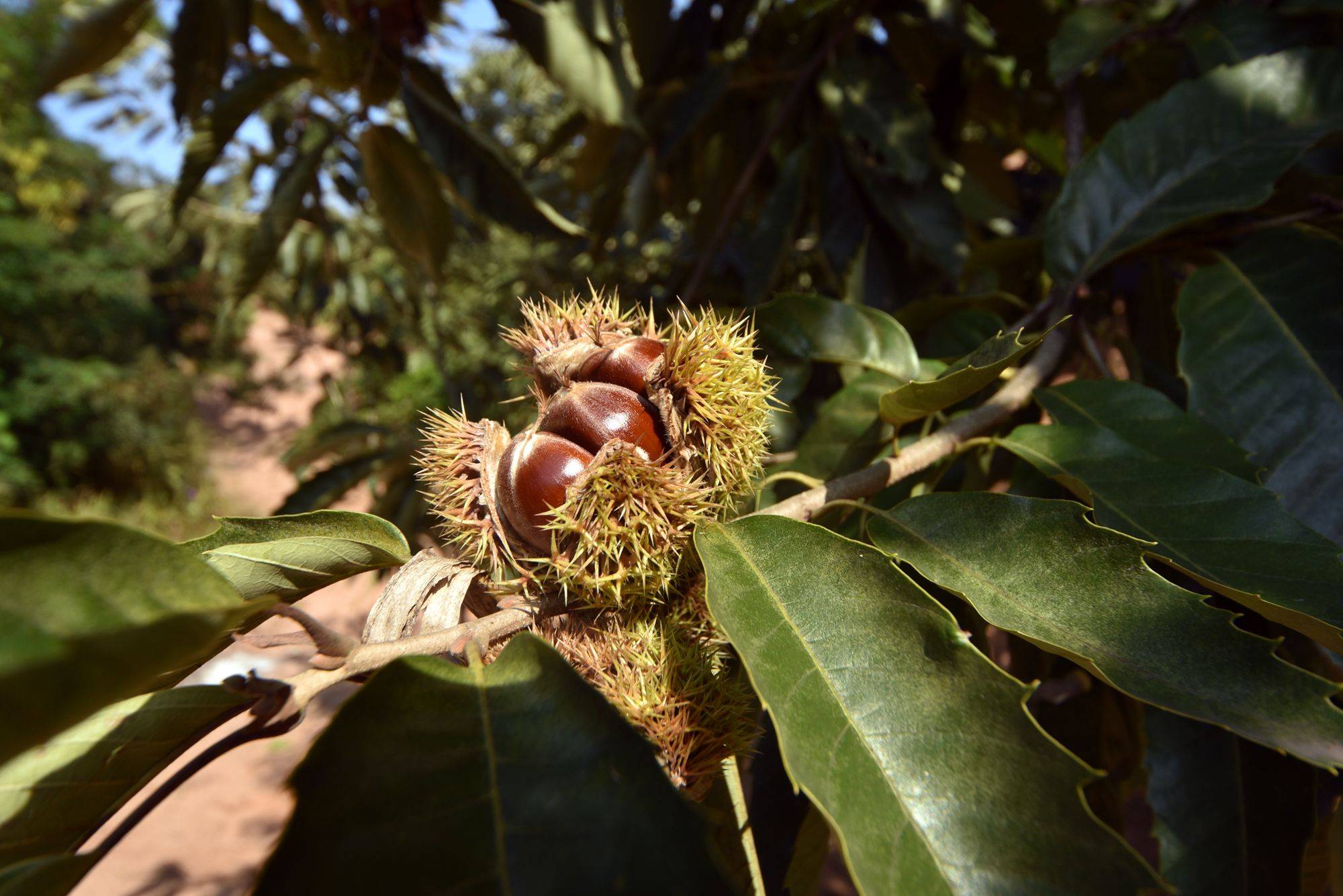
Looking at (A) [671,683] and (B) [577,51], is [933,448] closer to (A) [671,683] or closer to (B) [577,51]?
(A) [671,683]

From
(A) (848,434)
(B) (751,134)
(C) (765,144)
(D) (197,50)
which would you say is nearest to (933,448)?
(A) (848,434)

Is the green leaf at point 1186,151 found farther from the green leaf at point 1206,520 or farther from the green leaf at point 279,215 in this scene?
the green leaf at point 279,215

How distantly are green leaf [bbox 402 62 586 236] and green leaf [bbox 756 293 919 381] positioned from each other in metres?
0.83

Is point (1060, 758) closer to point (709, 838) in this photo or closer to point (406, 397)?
point (709, 838)

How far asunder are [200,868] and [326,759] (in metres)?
4.83

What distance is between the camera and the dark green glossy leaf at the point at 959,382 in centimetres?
67

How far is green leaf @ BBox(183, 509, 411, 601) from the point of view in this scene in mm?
602

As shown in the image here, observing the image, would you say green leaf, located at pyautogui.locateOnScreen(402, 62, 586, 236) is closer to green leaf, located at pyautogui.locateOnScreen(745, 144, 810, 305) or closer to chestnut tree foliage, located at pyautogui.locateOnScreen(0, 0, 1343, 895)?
chestnut tree foliage, located at pyautogui.locateOnScreen(0, 0, 1343, 895)

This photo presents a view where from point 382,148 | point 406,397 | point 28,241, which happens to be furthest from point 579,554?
point 28,241

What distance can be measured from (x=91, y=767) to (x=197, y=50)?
205cm

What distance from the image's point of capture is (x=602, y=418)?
27.8 inches

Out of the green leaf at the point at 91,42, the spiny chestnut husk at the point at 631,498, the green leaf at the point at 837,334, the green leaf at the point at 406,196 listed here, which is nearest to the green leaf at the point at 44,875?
the spiny chestnut husk at the point at 631,498

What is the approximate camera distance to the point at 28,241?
982 cm

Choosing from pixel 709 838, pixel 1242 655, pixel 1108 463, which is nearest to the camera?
pixel 709 838
